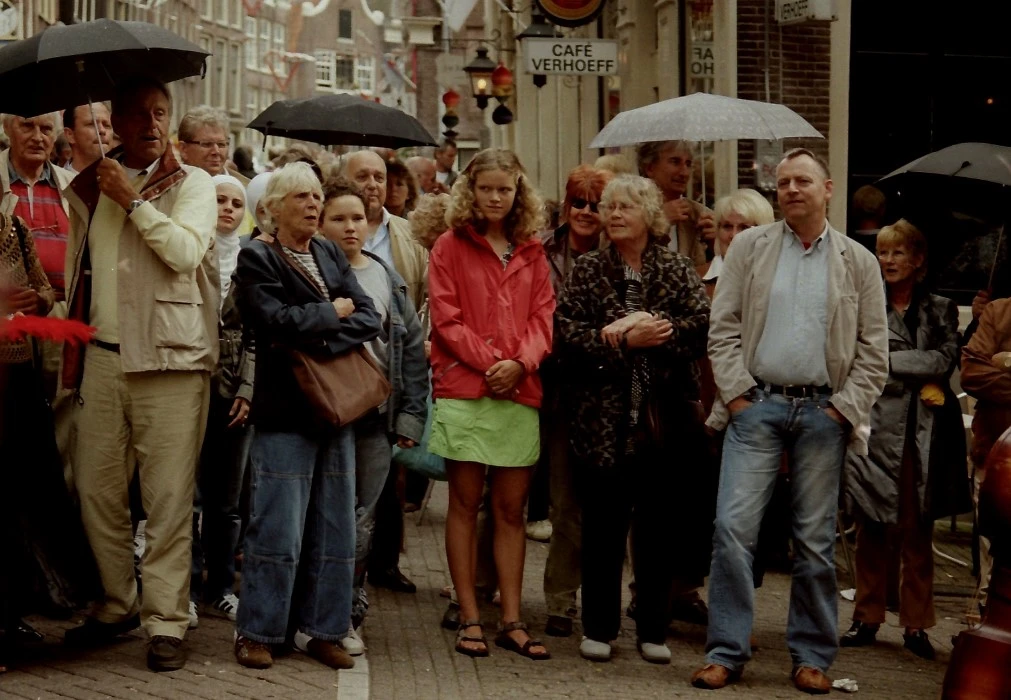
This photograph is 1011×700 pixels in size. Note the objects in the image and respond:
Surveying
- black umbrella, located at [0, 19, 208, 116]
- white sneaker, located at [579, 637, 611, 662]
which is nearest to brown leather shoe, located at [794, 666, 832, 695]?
white sneaker, located at [579, 637, 611, 662]

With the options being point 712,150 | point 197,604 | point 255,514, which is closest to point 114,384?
point 255,514

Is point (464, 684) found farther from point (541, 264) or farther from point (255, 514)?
point (541, 264)

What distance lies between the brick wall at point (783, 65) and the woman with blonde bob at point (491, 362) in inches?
285

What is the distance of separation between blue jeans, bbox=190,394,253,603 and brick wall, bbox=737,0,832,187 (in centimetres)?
742

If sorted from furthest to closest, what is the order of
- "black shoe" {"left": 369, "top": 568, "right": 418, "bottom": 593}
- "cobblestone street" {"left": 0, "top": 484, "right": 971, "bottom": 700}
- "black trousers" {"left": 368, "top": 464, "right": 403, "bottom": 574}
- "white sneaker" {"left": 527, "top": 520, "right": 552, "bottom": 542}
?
"white sneaker" {"left": 527, "top": 520, "right": 552, "bottom": 542}, "black shoe" {"left": 369, "top": 568, "right": 418, "bottom": 593}, "black trousers" {"left": 368, "top": 464, "right": 403, "bottom": 574}, "cobblestone street" {"left": 0, "top": 484, "right": 971, "bottom": 700}

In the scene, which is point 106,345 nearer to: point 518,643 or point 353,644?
point 353,644

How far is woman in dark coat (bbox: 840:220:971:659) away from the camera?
25.7 ft

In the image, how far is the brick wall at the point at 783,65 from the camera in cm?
1436

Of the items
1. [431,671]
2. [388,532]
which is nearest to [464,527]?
[431,671]

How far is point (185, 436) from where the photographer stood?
7047 millimetres

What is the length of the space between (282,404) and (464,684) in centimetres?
139

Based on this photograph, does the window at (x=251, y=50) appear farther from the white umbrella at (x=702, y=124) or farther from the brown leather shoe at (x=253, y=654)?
the brown leather shoe at (x=253, y=654)

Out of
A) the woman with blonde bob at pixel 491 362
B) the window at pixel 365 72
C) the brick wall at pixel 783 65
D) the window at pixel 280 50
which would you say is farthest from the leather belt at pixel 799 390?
the window at pixel 365 72

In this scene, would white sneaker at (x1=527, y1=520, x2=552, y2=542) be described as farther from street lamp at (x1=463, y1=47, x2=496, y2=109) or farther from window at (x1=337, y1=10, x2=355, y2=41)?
window at (x1=337, y1=10, x2=355, y2=41)
